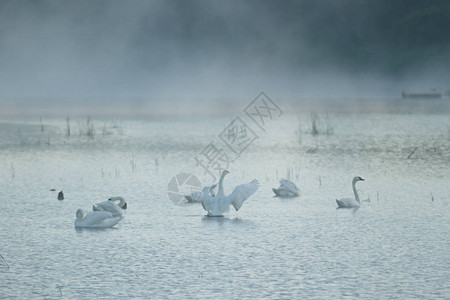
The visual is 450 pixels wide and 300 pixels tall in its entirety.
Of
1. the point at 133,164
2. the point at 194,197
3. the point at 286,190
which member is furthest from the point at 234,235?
the point at 133,164

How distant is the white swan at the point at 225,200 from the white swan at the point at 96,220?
268cm

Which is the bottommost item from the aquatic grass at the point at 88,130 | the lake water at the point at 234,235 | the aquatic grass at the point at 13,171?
the lake water at the point at 234,235

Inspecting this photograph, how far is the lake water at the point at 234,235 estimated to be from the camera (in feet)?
52.6

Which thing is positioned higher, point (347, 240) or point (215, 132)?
point (215, 132)

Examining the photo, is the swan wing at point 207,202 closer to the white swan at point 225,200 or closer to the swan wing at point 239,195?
the white swan at point 225,200

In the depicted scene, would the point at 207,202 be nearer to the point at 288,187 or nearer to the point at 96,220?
the point at 96,220

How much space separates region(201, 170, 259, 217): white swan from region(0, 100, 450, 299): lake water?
1.05 feet

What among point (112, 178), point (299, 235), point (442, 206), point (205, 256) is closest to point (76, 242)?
point (205, 256)

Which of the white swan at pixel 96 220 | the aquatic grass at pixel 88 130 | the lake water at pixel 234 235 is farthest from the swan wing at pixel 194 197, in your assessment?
the aquatic grass at pixel 88 130

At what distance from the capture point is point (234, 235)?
20.5 m

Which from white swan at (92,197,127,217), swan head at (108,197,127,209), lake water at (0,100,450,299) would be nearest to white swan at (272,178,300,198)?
lake water at (0,100,450,299)

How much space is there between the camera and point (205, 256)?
18359mm

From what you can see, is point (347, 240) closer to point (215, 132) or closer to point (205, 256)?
point (205, 256)

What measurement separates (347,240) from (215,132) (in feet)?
145
